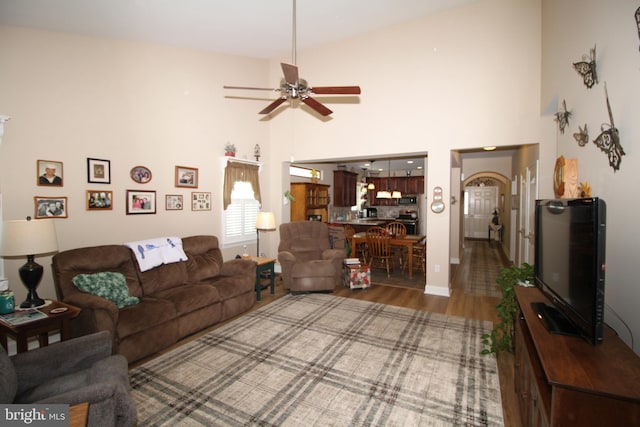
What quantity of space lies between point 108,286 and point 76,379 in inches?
50.6

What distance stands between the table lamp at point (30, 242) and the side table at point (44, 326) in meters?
0.23

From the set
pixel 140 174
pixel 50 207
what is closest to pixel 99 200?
pixel 50 207

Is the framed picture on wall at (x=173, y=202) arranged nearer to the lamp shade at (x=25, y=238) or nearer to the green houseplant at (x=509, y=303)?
the lamp shade at (x=25, y=238)

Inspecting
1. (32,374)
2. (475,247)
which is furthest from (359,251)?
(32,374)

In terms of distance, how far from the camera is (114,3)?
3031 mm

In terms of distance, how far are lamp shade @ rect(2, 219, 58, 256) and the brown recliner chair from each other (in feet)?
9.42

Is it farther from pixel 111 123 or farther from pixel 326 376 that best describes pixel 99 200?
pixel 326 376

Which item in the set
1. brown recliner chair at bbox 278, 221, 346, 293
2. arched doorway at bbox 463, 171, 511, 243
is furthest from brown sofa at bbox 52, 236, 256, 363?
arched doorway at bbox 463, 171, 511, 243

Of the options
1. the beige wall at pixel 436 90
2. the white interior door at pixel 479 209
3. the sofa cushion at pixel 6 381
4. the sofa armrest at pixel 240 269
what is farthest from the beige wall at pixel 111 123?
the white interior door at pixel 479 209

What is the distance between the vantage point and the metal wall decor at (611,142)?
1807mm

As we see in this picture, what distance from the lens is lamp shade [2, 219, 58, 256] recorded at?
241cm

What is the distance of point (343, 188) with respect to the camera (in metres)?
9.38

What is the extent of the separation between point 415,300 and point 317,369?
2338 mm

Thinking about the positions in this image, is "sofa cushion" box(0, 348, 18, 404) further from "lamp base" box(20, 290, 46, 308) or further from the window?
→ the window
